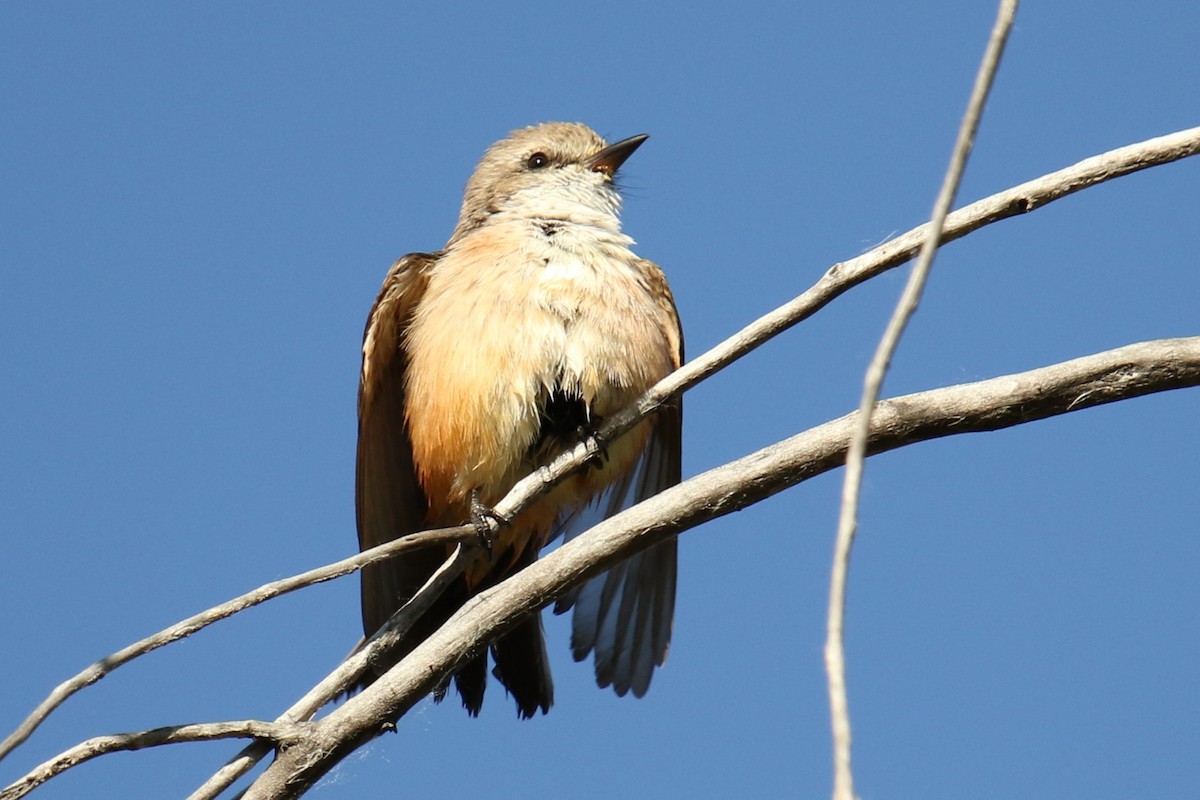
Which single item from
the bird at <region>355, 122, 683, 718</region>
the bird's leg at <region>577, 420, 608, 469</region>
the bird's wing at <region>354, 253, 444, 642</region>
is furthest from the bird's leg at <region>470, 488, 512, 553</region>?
the bird's wing at <region>354, 253, 444, 642</region>

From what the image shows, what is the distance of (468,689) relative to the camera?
19.3 feet

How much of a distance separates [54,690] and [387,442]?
10.4 feet

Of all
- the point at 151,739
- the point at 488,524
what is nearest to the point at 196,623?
the point at 151,739

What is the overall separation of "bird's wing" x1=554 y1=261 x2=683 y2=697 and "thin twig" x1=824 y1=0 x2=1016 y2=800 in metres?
3.70

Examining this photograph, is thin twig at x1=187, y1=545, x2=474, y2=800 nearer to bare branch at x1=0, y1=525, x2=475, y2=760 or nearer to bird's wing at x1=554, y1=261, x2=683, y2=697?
bare branch at x1=0, y1=525, x2=475, y2=760

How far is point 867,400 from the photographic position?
256 cm

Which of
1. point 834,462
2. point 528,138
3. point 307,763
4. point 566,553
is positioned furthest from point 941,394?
point 528,138

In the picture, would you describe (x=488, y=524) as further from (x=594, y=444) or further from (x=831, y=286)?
(x=831, y=286)

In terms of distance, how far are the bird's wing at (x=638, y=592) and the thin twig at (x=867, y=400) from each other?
146 inches

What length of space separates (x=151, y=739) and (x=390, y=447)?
2959 mm

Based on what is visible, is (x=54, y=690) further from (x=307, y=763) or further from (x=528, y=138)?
(x=528, y=138)

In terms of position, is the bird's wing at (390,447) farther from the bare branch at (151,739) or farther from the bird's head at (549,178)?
the bare branch at (151,739)

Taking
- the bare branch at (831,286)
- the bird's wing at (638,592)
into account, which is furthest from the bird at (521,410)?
the bare branch at (831,286)

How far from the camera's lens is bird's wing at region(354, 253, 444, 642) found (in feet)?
21.4
